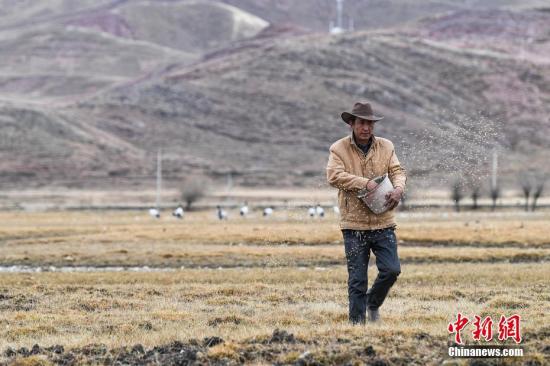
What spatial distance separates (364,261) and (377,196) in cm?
100

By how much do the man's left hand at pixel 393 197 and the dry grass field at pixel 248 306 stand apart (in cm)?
162

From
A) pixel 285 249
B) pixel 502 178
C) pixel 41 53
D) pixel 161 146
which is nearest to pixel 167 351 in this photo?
pixel 285 249

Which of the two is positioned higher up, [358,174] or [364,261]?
[358,174]

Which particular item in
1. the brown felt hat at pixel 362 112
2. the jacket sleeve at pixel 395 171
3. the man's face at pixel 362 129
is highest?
the brown felt hat at pixel 362 112

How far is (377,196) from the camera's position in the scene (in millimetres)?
12352

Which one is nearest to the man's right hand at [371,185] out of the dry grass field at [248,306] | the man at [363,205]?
the man at [363,205]

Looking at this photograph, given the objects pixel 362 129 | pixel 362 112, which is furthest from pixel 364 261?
pixel 362 112

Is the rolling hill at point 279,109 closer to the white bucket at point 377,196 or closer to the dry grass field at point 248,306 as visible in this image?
the dry grass field at point 248,306

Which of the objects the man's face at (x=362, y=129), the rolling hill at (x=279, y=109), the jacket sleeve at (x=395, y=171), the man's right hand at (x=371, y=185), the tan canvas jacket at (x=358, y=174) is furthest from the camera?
the rolling hill at (x=279, y=109)

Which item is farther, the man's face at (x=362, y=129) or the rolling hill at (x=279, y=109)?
the rolling hill at (x=279, y=109)

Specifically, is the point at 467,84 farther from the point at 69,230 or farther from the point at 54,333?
the point at 54,333

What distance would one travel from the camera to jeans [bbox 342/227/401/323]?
12.6m

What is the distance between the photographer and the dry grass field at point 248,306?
10.8m

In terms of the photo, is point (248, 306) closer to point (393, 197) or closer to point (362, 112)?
point (393, 197)
